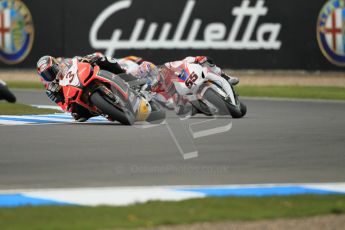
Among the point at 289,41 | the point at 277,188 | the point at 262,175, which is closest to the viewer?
the point at 277,188

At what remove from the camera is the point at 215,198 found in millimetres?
8805

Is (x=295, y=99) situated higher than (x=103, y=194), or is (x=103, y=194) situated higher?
(x=103, y=194)

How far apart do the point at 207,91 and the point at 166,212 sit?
30.9ft

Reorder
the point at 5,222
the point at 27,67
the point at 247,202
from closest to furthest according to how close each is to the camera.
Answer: the point at 5,222 < the point at 247,202 < the point at 27,67

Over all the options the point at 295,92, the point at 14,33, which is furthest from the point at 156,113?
the point at 14,33

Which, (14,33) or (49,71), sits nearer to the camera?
(49,71)

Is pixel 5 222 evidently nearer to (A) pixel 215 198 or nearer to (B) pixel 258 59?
(A) pixel 215 198

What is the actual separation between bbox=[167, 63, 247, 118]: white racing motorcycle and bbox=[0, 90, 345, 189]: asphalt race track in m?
0.31

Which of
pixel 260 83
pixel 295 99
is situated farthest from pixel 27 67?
pixel 295 99

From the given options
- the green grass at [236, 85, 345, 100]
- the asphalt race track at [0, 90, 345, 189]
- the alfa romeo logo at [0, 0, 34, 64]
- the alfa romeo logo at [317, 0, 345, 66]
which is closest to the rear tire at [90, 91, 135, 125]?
the asphalt race track at [0, 90, 345, 189]

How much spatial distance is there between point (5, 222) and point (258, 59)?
19.6 m

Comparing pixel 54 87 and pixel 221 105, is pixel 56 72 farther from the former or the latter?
pixel 221 105

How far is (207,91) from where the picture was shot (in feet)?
57.5

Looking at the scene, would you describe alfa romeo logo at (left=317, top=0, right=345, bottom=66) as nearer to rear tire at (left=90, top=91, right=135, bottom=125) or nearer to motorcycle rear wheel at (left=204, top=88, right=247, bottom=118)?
motorcycle rear wheel at (left=204, top=88, right=247, bottom=118)
